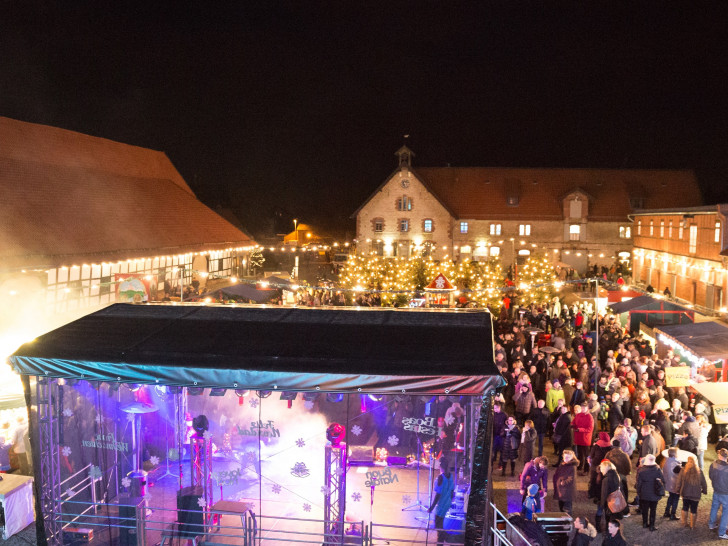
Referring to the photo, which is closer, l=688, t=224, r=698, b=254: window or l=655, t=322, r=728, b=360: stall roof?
l=655, t=322, r=728, b=360: stall roof

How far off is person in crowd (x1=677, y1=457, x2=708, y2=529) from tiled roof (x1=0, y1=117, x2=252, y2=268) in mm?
16309

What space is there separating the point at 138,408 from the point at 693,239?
2773 cm

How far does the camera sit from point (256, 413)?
11.0 meters

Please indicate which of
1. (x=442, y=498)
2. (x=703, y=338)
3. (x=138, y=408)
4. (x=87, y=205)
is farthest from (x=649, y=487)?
(x=87, y=205)

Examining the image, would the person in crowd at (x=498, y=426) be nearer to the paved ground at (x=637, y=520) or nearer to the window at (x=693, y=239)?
the paved ground at (x=637, y=520)

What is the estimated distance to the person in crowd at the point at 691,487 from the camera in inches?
360

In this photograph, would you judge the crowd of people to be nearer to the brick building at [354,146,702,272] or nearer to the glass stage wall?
the glass stage wall

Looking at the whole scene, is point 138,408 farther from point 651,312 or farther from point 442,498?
point 651,312

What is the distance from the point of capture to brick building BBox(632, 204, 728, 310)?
2561 centimetres

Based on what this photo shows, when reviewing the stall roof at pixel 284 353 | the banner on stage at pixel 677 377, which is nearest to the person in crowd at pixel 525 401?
the banner on stage at pixel 677 377

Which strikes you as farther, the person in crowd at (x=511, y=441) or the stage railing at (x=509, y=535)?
the person in crowd at (x=511, y=441)

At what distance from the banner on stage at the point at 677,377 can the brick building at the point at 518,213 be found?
2924cm

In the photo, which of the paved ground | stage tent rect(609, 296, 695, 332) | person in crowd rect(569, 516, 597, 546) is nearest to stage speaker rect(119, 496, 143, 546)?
the paved ground

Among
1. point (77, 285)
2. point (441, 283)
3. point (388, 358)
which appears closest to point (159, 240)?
point (77, 285)
